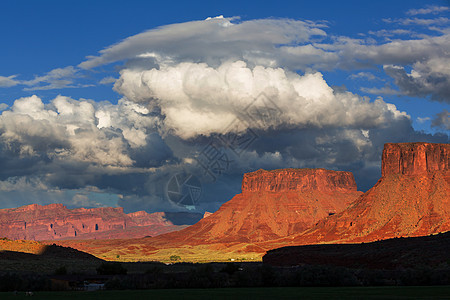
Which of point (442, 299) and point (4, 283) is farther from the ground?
point (4, 283)

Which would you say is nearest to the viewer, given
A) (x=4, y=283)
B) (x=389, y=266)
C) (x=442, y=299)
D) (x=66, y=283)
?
(x=442, y=299)

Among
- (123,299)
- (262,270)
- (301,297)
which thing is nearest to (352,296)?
(301,297)

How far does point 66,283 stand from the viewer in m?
74.6

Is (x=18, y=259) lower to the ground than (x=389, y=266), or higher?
higher

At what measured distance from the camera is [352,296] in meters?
52.7

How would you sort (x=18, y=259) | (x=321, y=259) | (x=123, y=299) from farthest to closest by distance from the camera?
(x=321, y=259) < (x=18, y=259) < (x=123, y=299)

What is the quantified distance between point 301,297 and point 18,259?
9284 cm

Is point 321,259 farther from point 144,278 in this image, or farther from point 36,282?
point 36,282

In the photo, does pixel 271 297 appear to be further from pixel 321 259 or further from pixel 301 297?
pixel 321 259

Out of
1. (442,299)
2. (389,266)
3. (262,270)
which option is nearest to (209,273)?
(262,270)

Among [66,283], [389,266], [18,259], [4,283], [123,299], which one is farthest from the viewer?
[18,259]

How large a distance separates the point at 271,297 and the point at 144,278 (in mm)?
27313

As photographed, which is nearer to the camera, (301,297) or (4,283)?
(301,297)

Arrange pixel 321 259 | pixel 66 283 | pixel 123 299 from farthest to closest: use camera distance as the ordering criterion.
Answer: pixel 321 259 → pixel 66 283 → pixel 123 299
